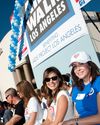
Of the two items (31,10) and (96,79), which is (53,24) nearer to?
(31,10)

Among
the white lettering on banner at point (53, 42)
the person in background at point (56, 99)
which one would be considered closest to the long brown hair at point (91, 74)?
the person in background at point (56, 99)

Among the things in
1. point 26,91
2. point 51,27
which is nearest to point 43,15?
point 51,27

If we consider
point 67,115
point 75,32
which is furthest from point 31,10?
point 67,115

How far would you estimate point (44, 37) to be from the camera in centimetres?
791

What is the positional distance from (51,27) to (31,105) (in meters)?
3.20

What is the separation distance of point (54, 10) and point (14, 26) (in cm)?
340

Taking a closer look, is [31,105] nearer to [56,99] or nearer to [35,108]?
[35,108]

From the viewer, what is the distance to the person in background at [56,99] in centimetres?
330

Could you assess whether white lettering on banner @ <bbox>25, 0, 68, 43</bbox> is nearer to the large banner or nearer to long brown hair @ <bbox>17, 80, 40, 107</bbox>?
the large banner

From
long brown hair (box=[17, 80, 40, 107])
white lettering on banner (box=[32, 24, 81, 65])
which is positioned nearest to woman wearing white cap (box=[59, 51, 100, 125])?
long brown hair (box=[17, 80, 40, 107])

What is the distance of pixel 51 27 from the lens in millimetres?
7480

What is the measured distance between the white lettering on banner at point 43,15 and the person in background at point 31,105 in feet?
8.18

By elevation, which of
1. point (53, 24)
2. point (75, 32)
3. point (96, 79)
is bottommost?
point (96, 79)

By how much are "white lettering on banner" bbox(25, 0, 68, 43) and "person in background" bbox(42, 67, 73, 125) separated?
3.13 metres
